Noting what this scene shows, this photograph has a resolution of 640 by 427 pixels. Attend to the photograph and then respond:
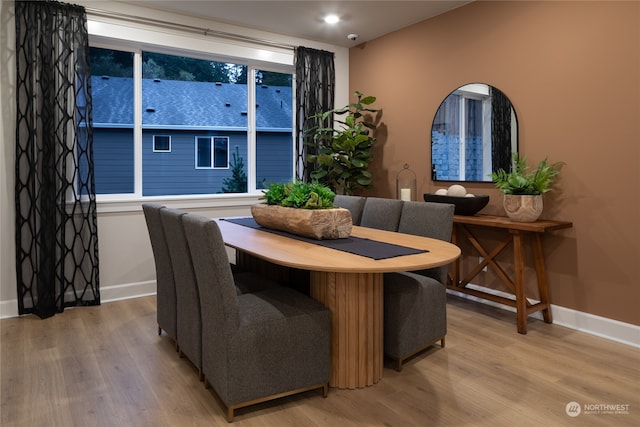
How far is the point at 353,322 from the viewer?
2.23 metres

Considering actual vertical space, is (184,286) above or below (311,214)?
below

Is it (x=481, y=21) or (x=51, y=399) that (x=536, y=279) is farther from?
(x=51, y=399)

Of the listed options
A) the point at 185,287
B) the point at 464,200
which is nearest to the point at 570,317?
the point at 464,200

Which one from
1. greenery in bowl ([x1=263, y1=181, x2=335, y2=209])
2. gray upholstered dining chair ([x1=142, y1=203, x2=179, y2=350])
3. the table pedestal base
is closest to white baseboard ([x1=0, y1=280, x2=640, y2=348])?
gray upholstered dining chair ([x1=142, y1=203, x2=179, y2=350])

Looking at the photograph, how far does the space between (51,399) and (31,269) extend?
5.66 ft

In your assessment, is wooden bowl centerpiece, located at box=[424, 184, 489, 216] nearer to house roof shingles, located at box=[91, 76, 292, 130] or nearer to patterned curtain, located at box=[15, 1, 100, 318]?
house roof shingles, located at box=[91, 76, 292, 130]

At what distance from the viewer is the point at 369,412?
2.08 metres

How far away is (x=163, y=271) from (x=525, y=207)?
2492 millimetres

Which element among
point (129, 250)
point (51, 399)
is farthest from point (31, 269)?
point (51, 399)

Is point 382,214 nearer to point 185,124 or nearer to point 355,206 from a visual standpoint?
point 355,206

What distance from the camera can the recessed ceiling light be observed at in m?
4.24

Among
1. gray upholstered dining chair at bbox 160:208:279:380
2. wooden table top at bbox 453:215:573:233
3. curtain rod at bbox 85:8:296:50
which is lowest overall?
gray upholstered dining chair at bbox 160:208:279:380

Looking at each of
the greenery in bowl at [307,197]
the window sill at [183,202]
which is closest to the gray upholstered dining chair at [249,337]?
the greenery in bowl at [307,197]

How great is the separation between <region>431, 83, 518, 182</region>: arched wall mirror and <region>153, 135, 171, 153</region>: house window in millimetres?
2589
